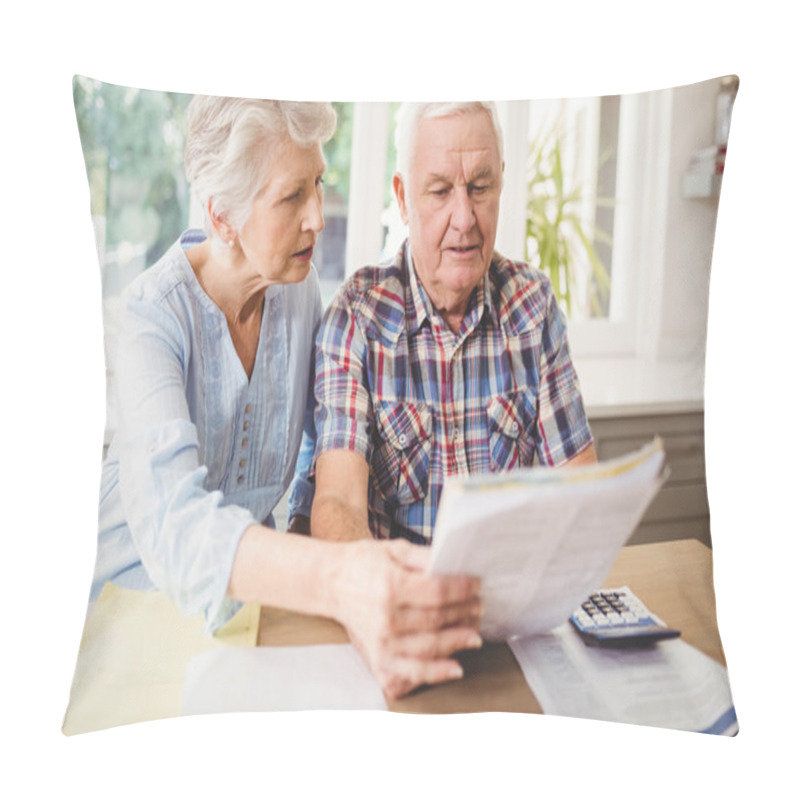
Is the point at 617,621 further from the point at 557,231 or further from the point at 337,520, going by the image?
the point at 557,231

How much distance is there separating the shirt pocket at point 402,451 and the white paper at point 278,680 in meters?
0.24

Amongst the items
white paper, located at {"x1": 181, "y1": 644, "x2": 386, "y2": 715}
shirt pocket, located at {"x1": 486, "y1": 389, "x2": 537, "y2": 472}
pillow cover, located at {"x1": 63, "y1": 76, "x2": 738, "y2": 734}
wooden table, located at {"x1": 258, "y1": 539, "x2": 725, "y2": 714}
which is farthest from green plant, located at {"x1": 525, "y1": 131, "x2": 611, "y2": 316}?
white paper, located at {"x1": 181, "y1": 644, "x2": 386, "y2": 715}

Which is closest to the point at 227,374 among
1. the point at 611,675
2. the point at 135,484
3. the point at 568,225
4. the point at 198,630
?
the point at 135,484

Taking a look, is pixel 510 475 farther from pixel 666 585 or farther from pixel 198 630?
pixel 198 630

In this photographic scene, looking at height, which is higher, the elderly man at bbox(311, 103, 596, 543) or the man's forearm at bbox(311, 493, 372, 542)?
the elderly man at bbox(311, 103, 596, 543)

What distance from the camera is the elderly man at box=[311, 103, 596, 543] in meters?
1.41

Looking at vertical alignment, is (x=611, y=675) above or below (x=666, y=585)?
below

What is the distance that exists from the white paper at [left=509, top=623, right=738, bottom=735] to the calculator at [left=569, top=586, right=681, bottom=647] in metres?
0.01

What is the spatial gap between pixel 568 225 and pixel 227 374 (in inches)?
21.4

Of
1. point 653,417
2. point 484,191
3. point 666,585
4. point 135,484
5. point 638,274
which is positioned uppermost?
point 484,191

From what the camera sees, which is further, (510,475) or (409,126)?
(409,126)

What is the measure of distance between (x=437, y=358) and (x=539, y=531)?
1.00 ft

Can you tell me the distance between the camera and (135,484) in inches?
55.6

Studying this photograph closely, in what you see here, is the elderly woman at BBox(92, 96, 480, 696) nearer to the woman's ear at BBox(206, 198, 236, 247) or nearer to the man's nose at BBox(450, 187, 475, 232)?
the woman's ear at BBox(206, 198, 236, 247)
